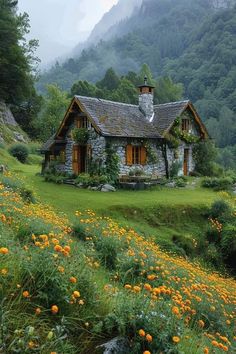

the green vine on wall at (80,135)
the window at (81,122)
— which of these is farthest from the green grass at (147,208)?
the window at (81,122)

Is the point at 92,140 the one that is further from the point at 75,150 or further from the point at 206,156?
the point at 206,156

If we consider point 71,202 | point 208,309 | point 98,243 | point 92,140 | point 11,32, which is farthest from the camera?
point 11,32

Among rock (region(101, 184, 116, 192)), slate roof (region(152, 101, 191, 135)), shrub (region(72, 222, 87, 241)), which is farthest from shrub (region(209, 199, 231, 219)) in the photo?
shrub (region(72, 222, 87, 241))

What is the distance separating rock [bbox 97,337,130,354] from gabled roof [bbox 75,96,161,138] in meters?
20.4

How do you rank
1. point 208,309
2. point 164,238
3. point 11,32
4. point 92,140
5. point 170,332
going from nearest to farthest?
point 170,332 < point 208,309 < point 164,238 < point 92,140 < point 11,32

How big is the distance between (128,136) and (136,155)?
1930mm

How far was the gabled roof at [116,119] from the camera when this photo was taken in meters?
25.2

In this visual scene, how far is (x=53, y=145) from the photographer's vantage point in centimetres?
2877

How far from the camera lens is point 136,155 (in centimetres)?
2692

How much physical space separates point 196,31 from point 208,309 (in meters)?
138

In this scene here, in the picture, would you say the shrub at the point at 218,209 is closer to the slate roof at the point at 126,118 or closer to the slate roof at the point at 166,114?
the slate roof at the point at 126,118

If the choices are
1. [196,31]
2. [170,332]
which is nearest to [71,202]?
[170,332]

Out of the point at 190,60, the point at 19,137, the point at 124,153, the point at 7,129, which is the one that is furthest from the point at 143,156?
the point at 190,60

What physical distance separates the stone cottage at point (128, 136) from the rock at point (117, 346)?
2039cm
